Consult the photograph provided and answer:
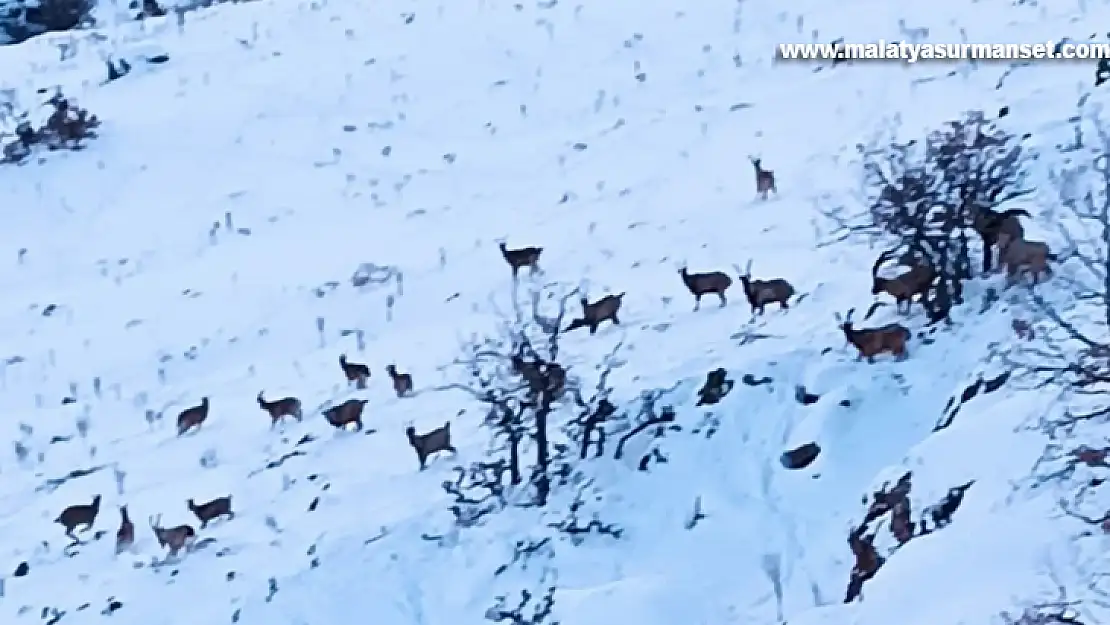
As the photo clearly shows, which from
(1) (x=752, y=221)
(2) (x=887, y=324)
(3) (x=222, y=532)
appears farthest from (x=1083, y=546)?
(1) (x=752, y=221)

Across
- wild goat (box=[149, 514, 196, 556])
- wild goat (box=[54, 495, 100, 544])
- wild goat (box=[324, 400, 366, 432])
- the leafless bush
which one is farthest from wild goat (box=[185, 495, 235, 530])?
the leafless bush

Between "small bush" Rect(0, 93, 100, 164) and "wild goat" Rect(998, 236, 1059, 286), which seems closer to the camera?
"wild goat" Rect(998, 236, 1059, 286)

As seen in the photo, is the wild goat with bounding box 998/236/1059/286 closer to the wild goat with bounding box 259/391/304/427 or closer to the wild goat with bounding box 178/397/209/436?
the wild goat with bounding box 259/391/304/427

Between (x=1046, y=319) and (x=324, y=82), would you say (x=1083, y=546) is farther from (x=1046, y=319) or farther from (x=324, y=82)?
(x=324, y=82)

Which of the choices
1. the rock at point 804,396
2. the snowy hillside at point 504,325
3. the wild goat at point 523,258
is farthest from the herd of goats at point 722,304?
the wild goat at point 523,258

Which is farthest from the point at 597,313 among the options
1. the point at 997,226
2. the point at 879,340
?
the point at 997,226

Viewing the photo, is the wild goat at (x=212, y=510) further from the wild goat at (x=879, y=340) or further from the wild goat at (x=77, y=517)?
the wild goat at (x=879, y=340)
